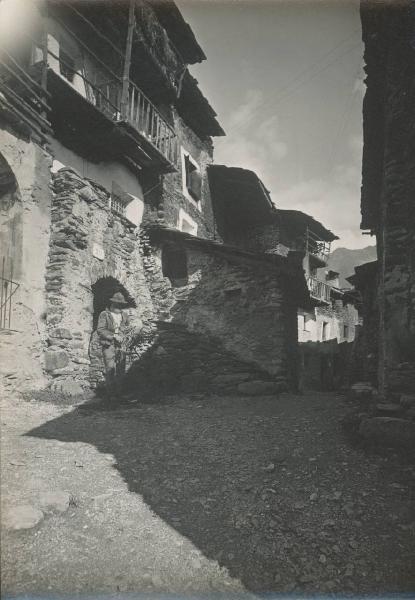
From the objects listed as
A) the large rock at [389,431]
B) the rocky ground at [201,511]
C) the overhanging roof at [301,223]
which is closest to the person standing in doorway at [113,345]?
the rocky ground at [201,511]

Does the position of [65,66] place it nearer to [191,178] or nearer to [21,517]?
[191,178]

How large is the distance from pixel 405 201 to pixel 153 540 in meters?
5.03

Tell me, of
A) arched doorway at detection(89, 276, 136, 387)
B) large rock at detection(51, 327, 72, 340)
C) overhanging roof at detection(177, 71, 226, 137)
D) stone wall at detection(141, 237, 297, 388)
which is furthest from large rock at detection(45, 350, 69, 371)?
overhanging roof at detection(177, 71, 226, 137)

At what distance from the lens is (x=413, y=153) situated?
495 cm

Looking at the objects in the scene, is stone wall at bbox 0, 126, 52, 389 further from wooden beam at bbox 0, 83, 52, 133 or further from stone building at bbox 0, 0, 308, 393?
wooden beam at bbox 0, 83, 52, 133

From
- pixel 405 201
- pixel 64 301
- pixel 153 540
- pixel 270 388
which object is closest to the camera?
pixel 153 540

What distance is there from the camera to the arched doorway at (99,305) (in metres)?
7.95

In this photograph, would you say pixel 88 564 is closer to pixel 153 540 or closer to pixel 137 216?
pixel 153 540

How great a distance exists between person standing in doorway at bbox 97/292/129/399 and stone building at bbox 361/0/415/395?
5.52 m

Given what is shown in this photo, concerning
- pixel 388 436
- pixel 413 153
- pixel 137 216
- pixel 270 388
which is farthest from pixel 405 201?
pixel 137 216

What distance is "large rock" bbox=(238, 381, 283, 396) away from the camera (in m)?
8.18

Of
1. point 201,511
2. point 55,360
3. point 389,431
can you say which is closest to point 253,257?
point 55,360

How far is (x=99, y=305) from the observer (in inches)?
361

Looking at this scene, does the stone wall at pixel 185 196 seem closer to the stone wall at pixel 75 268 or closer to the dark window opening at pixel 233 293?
the stone wall at pixel 75 268
